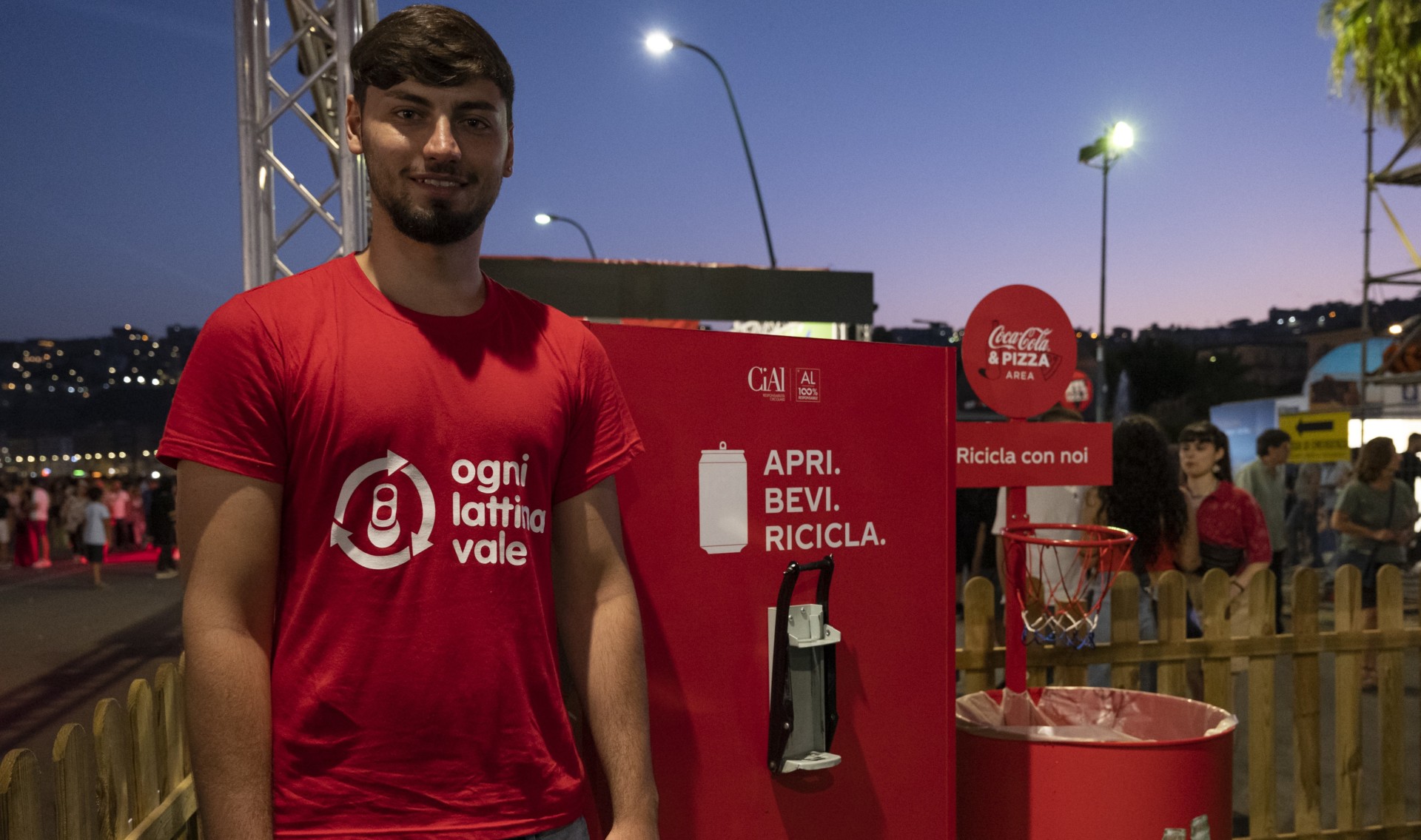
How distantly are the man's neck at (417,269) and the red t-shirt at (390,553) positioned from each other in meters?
0.03

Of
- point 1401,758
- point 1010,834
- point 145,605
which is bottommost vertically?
point 145,605

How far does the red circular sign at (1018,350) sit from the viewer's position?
3.31 metres

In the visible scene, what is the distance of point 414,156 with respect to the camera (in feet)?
5.27

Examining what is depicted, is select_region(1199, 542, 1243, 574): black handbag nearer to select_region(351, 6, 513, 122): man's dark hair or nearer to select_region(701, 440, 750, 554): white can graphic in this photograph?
select_region(701, 440, 750, 554): white can graphic

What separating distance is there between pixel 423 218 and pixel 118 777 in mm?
1641

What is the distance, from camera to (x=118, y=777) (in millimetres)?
2373

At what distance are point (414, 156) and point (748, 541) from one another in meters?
1.25

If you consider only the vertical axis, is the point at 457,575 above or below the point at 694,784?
above

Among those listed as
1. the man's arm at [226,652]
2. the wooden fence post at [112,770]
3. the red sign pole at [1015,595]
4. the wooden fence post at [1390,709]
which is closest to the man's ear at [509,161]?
the man's arm at [226,652]

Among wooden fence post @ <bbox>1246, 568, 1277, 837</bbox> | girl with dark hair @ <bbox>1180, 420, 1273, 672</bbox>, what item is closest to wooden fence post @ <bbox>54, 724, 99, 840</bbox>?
wooden fence post @ <bbox>1246, 568, 1277, 837</bbox>

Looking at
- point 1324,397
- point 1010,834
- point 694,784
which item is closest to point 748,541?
point 694,784

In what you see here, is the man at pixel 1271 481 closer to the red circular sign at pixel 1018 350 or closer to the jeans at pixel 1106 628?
the jeans at pixel 1106 628

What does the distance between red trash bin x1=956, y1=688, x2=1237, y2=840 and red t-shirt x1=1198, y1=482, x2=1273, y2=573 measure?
284cm

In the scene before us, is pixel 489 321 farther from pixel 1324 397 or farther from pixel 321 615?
pixel 1324 397
